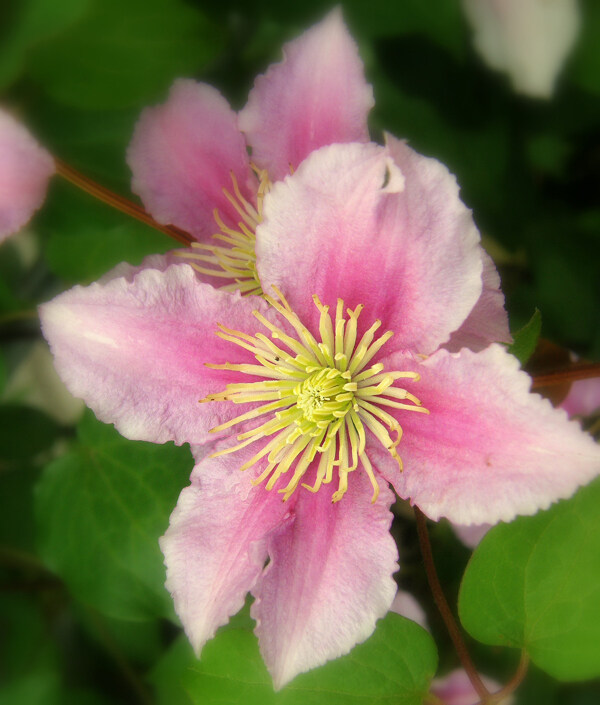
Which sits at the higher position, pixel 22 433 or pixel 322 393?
pixel 322 393

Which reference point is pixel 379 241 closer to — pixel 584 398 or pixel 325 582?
pixel 325 582

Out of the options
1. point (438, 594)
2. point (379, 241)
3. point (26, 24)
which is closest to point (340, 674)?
point (438, 594)

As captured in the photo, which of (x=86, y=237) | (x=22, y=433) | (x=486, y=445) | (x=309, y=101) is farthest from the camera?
(x=22, y=433)

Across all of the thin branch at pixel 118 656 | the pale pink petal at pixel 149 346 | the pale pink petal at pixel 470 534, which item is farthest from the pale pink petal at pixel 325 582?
the thin branch at pixel 118 656

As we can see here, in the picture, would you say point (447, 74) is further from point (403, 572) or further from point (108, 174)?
point (403, 572)

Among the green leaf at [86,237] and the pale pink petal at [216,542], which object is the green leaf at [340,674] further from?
the green leaf at [86,237]

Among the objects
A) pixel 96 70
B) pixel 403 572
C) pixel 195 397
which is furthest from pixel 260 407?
pixel 96 70

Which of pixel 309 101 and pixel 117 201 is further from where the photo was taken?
pixel 117 201
